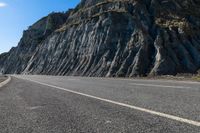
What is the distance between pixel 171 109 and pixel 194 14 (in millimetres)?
58398

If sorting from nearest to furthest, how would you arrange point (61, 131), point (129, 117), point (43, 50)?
point (61, 131) < point (129, 117) < point (43, 50)

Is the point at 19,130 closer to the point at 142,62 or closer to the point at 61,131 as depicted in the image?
the point at 61,131

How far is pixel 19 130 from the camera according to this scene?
20.2 feet

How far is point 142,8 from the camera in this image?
66250 mm

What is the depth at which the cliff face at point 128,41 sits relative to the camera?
50156 mm

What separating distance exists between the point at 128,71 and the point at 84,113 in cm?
4422

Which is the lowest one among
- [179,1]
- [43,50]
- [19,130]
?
[19,130]

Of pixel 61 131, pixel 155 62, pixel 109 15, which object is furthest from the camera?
pixel 109 15

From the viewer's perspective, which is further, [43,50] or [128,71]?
[43,50]

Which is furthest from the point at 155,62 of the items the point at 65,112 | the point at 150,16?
the point at 65,112

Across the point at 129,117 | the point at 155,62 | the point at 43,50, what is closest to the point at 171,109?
the point at 129,117

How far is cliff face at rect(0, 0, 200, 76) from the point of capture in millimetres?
50156

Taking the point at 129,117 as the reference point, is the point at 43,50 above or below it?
above

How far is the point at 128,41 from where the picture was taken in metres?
58.7
